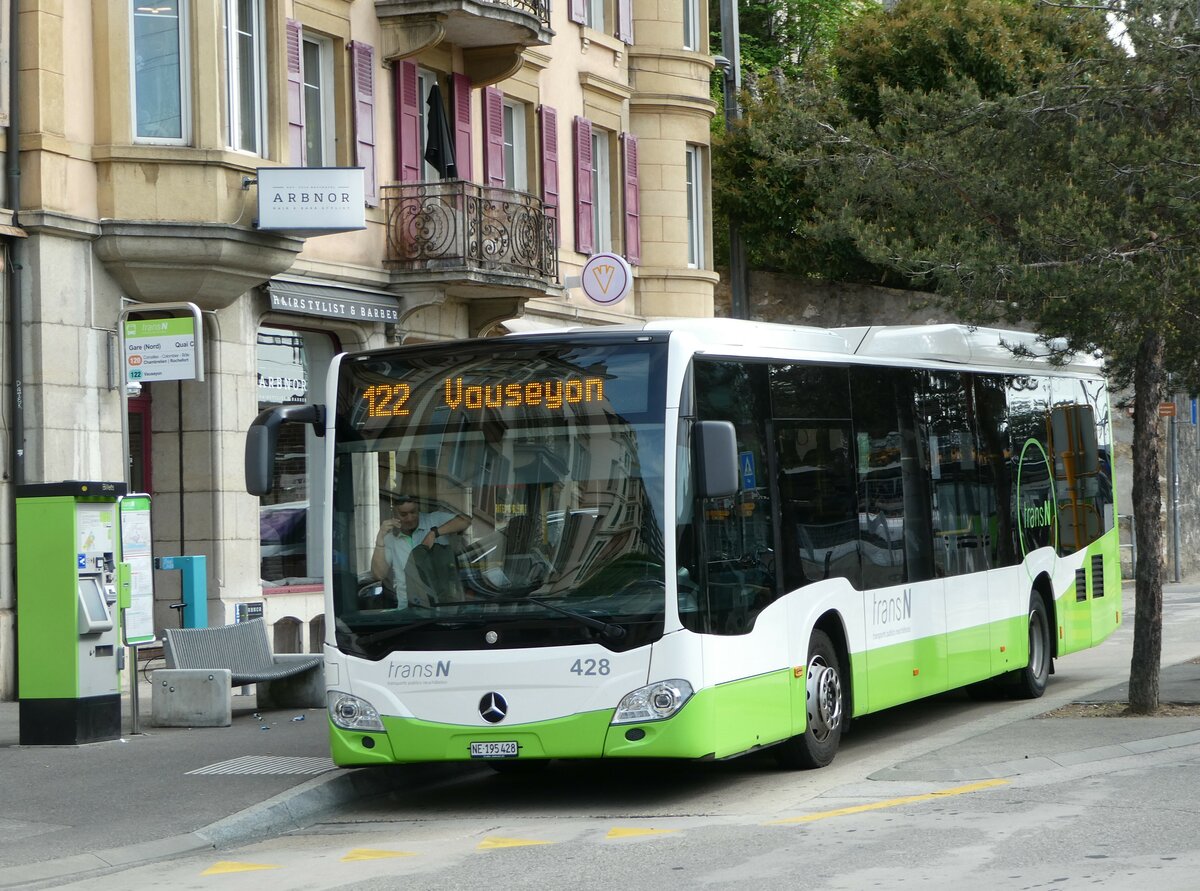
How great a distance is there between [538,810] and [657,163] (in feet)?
64.0

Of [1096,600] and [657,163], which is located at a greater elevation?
[657,163]

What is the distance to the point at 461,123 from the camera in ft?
80.0

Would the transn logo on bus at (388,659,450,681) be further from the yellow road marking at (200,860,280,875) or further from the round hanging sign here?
the round hanging sign

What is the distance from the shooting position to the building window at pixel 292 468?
69.5 feet

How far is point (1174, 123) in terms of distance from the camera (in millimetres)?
13375

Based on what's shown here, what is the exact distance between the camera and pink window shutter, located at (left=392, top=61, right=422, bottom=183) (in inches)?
904

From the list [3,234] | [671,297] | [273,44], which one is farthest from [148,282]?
[671,297]

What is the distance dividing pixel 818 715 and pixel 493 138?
1445cm

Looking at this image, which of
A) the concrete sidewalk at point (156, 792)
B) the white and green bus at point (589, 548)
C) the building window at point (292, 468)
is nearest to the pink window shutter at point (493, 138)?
the building window at point (292, 468)

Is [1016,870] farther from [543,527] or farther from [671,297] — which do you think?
[671,297]

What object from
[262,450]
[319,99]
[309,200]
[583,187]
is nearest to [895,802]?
[262,450]

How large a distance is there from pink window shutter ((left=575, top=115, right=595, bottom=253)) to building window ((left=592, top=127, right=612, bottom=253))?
0.31 meters

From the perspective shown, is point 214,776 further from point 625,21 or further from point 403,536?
point 625,21

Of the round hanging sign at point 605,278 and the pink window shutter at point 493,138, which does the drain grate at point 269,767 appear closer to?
the round hanging sign at point 605,278
